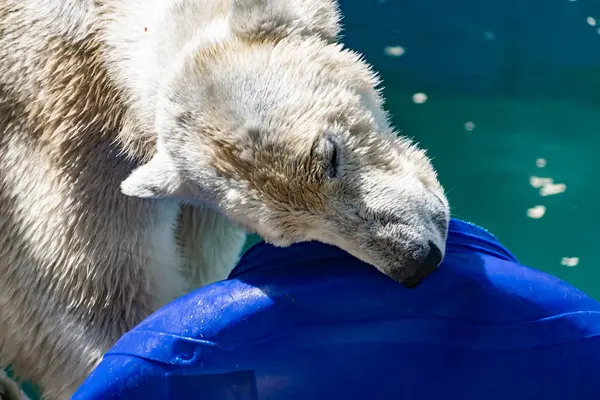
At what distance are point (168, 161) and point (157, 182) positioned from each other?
3cm

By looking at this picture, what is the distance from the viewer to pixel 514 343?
3.14 feet

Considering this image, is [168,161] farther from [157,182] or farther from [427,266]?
[427,266]

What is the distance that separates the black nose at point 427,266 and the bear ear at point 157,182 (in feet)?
1.05

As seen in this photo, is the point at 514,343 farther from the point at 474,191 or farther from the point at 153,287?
the point at 474,191

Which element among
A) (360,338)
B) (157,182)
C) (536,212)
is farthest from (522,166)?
(157,182)

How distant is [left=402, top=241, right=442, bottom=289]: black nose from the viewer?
0.86 meters

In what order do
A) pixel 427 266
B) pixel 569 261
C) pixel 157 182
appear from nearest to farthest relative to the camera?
pixel 427 266
pixel 157 182
pixel 569 261

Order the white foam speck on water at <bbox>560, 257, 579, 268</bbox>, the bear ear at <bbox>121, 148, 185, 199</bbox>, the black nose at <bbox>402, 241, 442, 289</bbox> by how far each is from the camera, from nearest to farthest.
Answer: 1. the black nose at <bbox>402, 241, 442, 289</bbox>
2. the bear ear at <bbox>121, 148, 185, 199</bbox>
3. the white foam speck on water at <bbox>560, 257, 579, 268</bbox>

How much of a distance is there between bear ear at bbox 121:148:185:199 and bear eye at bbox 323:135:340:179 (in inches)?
8.2

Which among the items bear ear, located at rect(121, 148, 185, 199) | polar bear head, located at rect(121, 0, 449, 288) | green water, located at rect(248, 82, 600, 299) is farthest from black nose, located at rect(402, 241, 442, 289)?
green water, located at rect(248, 82, 600, 299)

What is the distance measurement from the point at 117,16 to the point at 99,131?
174 millimetres

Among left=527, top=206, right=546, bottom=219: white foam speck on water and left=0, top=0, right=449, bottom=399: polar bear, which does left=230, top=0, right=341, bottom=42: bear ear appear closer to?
left=0, top=0, right=449, bottom=399: polar bear

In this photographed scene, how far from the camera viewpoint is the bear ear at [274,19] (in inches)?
38.4

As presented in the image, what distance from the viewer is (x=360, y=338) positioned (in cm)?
95
